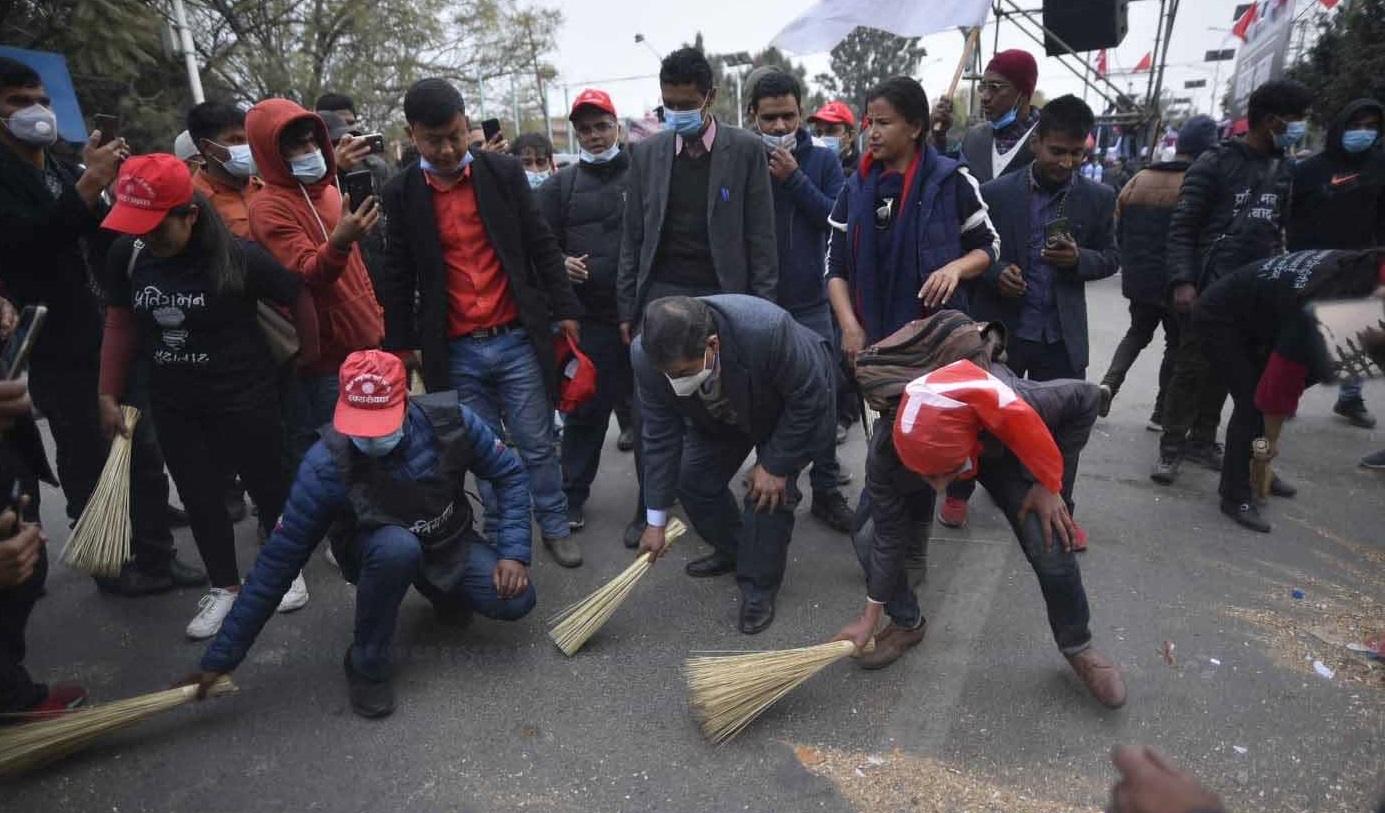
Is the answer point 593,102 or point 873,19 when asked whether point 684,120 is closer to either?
point 593,102

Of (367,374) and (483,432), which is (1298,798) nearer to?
(483,432)

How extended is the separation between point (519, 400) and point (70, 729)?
1.87 m

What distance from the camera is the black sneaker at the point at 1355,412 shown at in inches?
189

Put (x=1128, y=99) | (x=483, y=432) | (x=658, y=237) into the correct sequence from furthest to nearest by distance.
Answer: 1. (x=1128, y=99)
2. (x=658, y=237)
3. (x=483, y=432)

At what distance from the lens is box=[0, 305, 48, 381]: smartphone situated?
2.22 meters

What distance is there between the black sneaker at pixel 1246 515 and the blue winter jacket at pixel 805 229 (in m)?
2.13

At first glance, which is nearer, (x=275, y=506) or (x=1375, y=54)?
(x=275, y=506)

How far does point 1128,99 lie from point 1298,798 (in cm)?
1075

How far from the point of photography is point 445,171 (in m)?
3.29

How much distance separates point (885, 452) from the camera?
2559 mm

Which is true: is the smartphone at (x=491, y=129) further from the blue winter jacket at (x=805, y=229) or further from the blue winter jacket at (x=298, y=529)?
the blue winter jacket at (x=298, y=529)

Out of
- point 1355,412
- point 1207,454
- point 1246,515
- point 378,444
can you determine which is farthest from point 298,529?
point 1355,412

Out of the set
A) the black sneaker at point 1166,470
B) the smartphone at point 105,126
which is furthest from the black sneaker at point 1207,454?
the smartphone at point 105,126

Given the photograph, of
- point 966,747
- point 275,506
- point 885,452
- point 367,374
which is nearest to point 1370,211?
point 885,452
